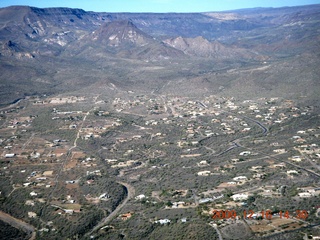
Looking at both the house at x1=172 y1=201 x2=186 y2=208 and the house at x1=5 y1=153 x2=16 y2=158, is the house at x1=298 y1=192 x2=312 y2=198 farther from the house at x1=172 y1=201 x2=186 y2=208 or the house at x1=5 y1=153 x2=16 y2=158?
the house at x1=5 y1=153 x2=16 y2=158

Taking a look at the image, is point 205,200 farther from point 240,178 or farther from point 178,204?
point 240,178

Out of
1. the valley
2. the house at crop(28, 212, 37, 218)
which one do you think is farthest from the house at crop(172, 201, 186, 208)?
the house at crop(28, 212, 37, 218)

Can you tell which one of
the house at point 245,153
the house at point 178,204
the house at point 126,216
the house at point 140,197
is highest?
the house at point 178,204

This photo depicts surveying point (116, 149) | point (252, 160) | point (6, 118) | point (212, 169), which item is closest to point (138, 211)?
point (212, 169)

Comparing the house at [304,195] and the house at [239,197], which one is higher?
the house at [304,195]

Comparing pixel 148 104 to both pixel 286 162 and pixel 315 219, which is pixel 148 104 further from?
pixel 315 219
